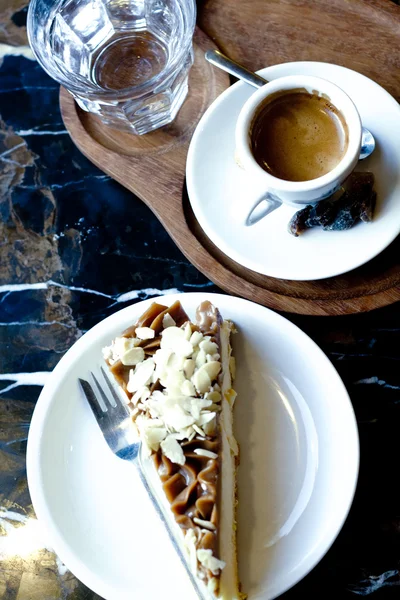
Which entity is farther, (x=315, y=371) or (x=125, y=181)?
(x=125, y=181)

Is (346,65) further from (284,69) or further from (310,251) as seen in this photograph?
(310,251)

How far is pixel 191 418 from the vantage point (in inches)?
58.8

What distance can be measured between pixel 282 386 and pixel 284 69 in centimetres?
86

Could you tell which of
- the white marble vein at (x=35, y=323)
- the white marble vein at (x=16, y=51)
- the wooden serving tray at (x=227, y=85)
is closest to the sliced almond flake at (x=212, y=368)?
the wooden serving tray at (x=227, y=85)

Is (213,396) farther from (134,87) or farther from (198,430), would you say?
(134,87)

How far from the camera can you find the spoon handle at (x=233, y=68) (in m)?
1.75

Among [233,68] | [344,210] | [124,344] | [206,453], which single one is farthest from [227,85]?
[206,453]

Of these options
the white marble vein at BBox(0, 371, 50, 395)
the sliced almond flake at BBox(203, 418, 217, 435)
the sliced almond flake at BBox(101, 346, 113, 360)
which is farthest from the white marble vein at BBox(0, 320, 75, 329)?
the sliced almond flake at BBox(203, 418, 217, 435)

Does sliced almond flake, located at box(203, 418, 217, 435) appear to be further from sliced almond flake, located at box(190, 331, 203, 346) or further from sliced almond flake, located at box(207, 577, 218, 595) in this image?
sliced almond flake, located at box(207, 577, 218, 595)

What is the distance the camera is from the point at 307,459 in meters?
1.59

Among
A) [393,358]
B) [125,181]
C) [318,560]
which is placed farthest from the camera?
[125,181]

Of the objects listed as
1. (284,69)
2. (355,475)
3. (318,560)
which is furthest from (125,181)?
(318,560)

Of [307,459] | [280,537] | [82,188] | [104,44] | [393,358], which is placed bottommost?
[280,537]

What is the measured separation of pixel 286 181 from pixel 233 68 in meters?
0.43
